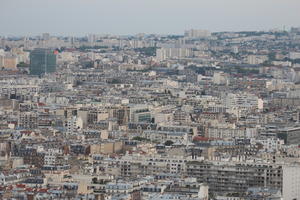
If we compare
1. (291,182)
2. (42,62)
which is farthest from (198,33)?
(291,182)

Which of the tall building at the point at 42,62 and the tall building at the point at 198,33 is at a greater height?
the tall building at the point at 42,62

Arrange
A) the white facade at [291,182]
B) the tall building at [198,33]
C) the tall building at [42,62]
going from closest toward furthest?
the white facade at [291,182] < the tall building at [42,62] < the tall building at [198,33]

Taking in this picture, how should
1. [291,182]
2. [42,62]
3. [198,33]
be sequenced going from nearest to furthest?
[291,182]
[42,62]
[198,33]

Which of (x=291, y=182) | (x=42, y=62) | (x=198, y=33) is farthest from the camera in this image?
(x=198, y=33)

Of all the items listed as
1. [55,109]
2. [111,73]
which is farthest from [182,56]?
[55,109]

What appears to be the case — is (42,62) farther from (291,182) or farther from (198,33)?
(198,33)

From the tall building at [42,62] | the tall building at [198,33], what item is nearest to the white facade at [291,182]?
the tall building at [42,62]

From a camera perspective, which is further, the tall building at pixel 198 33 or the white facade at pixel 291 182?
the tall building at pixel 198 33

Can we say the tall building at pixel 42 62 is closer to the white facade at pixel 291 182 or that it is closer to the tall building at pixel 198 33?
the white facade at pixel 291 182
